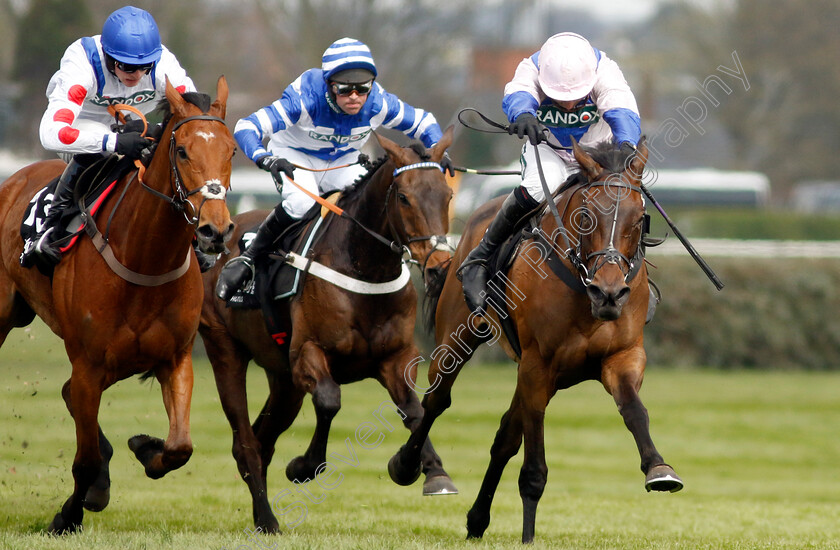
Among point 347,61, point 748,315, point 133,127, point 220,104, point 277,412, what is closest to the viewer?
point 220,104

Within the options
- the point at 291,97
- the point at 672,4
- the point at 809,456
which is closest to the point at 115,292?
the point at 291,97

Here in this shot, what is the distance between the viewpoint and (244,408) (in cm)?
712

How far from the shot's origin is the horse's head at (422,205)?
5879 mm

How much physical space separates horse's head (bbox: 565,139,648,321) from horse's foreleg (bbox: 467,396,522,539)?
1300 millimetres

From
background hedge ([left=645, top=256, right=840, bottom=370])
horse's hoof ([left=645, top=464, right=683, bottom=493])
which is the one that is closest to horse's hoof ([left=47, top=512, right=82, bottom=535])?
horse's hoof ([left=645, top=464, right=683, bottom=493])

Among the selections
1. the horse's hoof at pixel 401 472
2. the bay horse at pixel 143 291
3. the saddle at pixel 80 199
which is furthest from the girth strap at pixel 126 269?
the horse's hoof at pixel 401 472

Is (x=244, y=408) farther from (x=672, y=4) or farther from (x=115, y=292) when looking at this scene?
(x=672, y=4)

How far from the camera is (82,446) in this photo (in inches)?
227

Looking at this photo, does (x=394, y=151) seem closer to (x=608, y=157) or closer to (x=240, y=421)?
(x=608, y=157)

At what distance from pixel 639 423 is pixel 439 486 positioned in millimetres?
1400

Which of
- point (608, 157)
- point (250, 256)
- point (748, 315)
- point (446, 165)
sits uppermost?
point (748, 315)

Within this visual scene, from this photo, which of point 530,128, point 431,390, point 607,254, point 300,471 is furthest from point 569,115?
point 300,471

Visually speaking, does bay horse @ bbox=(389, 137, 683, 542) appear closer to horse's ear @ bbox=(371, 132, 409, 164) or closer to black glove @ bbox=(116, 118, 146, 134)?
horse's ear @ bbox=(371, 132, 409, 164)

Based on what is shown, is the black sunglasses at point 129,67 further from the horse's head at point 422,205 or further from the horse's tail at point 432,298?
the horse's tail at point 432,298
